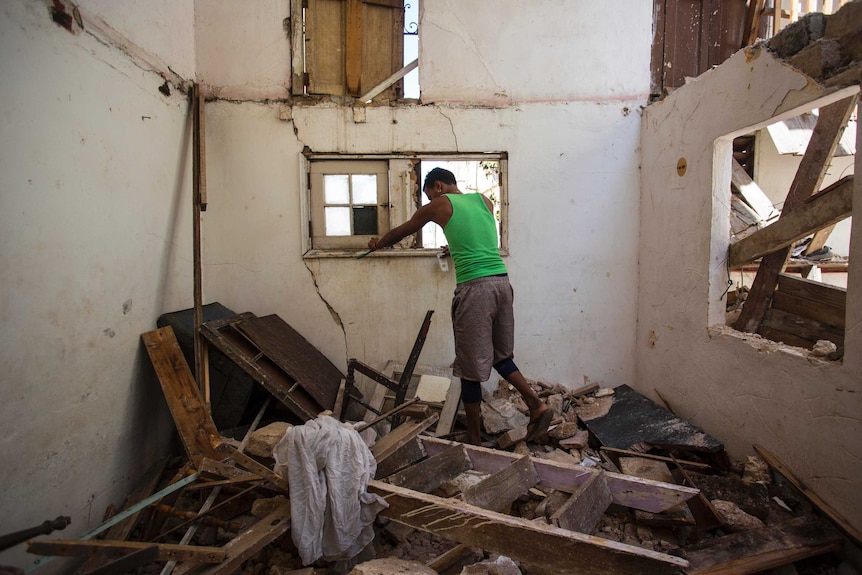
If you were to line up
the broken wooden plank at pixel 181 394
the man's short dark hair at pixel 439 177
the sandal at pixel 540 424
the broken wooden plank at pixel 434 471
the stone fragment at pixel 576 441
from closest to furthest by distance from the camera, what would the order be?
the broken wooden plank at pixel 434 471 → the broken wooden plank at pixel 181 394 → the sandal at pixel 540 424 → the man's short dark hair at pixel 439 177 → the stone fragment at pixel 576 441

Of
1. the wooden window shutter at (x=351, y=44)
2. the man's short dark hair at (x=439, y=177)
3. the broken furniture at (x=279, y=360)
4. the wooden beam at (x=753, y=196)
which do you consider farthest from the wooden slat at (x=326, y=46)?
the wooden beam at (x=753, y=196)

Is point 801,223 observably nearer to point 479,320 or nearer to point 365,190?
point 479,320

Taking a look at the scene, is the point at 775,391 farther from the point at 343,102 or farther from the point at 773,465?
the point at 343,102

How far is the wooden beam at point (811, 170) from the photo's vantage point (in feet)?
8.42

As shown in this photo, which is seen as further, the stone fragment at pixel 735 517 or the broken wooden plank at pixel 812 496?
the stone fragment at pixel 735 517

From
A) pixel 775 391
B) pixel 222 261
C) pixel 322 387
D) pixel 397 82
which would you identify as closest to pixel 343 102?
pixel 397 82

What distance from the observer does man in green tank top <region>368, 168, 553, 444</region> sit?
2.56 metres

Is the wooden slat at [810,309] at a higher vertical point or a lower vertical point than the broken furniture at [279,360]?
higher

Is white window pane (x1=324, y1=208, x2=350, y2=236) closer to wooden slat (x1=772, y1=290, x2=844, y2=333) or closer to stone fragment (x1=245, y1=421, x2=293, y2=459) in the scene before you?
stone fragment (x1=245, y1=421, x2=293, y2=459)

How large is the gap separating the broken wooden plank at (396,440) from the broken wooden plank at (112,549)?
0.86 metres

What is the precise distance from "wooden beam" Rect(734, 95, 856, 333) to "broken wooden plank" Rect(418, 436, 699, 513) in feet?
4.89

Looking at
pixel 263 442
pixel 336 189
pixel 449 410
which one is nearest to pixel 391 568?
pixel 263 442

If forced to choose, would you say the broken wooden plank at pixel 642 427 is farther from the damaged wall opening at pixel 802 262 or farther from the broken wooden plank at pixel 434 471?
the broken wooden plank at pixel 434 471

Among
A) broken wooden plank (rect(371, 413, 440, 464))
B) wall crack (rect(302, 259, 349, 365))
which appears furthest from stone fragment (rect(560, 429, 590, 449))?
wall crack (rect(302, 259, 349, 365))
